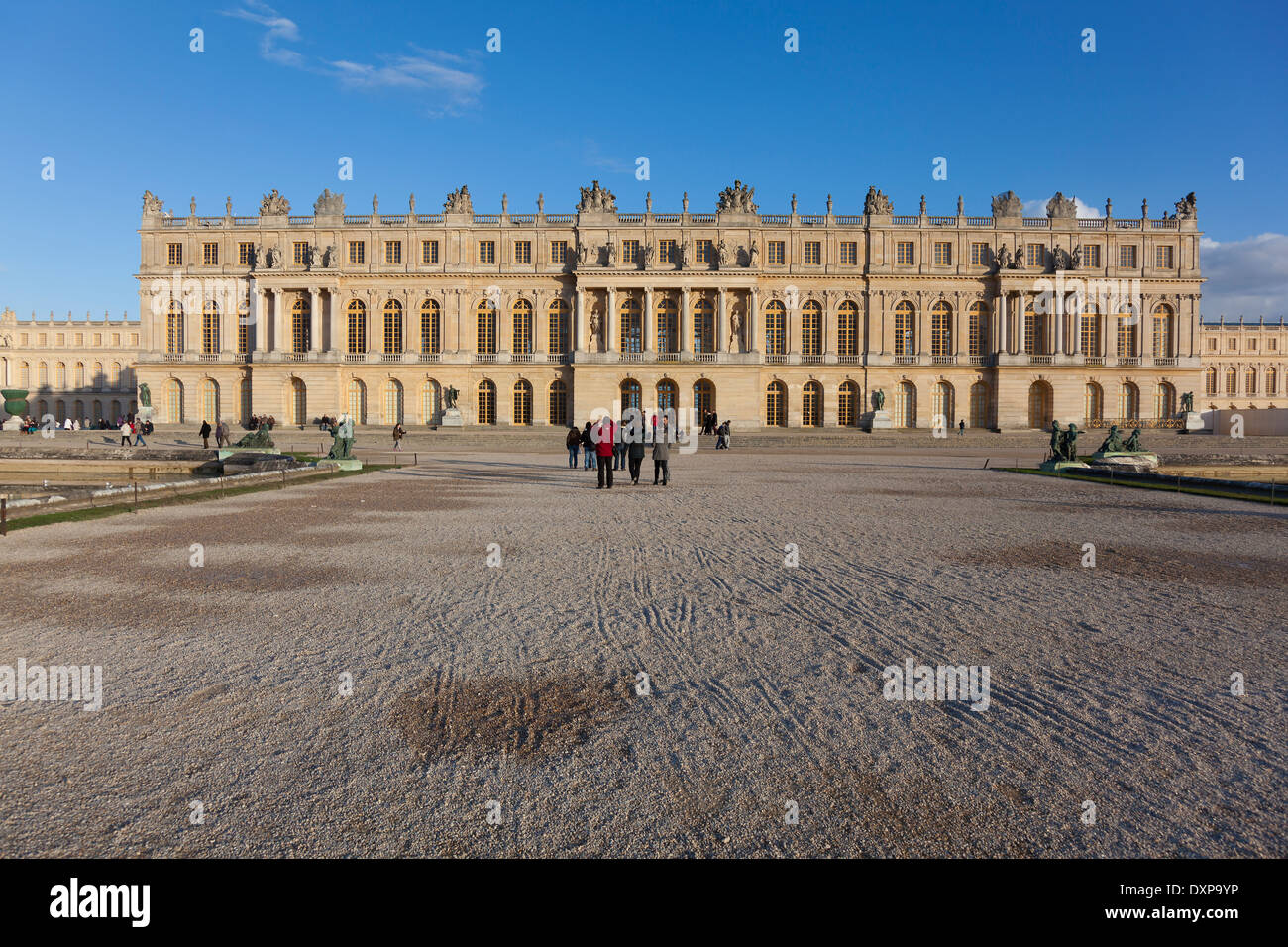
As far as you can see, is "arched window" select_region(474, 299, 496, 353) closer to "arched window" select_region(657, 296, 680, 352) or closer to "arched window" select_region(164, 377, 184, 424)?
"arched window" select_region(657, 296, 680, 352)

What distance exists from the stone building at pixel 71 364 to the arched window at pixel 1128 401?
118m

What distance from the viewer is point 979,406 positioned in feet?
193

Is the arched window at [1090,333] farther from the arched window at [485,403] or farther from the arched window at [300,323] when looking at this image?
the arched window at [300,323]

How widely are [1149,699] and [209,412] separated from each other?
6673 cm

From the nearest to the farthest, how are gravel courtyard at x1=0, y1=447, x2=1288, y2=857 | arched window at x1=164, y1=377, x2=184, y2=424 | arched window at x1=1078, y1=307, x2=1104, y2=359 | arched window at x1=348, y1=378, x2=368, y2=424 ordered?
1. gravel courtyard at x1=0, y1=447, x2=1288, y2=857
2. arched window at x1=1078, y1=307, x2=1104, y2=359
3. arched window at x1=348, y1=378, x2=368, y2=424
4. arched window at x1=164, y1=377, x2=184, y2=424

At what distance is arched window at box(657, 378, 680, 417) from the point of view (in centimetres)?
5694

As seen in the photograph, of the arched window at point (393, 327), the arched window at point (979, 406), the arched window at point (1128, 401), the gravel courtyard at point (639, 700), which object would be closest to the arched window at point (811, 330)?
the arched window at point (979, 406)

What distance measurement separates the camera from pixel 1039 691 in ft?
17.2

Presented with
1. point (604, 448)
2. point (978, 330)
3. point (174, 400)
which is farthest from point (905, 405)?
point (174, 400)

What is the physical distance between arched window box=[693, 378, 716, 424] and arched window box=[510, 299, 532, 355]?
13193 millimetres

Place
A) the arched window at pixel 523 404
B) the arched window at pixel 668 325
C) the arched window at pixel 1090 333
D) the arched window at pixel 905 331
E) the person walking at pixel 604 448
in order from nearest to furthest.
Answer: the person walking at pixel 604 448
the arched window at pixel 668 325
the arched window at pixel 1090 333
the arched window at pixel 905 331
the arched window at pixel 523 404

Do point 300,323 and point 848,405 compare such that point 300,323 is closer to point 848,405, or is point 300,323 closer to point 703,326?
point 703,326

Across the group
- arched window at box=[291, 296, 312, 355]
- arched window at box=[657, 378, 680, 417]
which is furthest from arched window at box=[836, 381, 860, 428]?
arched window at box=[291, 296, 312, 355]

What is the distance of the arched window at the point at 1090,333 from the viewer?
57969mm
